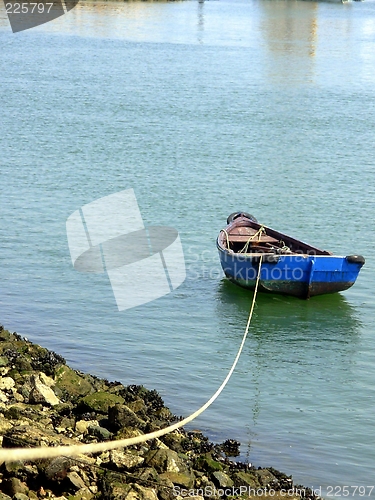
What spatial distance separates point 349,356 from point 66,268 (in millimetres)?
6829

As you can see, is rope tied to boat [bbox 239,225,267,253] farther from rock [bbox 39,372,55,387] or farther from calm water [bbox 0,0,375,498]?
rock [bbox 39,372,55,387]

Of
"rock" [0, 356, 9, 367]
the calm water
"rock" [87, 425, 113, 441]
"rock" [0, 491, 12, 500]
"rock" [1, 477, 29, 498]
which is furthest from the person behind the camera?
the calm water

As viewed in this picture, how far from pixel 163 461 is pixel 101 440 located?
1025 millimetres

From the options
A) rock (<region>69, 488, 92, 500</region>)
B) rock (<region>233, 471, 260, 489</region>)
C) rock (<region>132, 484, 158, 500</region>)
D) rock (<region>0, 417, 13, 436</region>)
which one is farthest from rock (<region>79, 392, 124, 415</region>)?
rock (<region>69, 488, 92, 500</region>)

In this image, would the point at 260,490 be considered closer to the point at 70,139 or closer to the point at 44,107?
the point at 70,139

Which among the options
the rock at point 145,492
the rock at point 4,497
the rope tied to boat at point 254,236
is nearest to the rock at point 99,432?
the rock at point 145,492

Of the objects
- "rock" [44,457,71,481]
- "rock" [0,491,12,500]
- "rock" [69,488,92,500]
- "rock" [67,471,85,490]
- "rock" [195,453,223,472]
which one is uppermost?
"rock" [0,491,12,500]

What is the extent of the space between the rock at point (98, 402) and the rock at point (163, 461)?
1.65m

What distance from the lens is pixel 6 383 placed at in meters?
11.4

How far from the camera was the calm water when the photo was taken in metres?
13.8

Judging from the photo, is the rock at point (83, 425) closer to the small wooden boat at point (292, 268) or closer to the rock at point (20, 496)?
the rock at point (20, 496)

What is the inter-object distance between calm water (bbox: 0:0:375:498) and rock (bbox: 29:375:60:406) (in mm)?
2252

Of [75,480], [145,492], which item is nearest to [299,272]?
[145,492]

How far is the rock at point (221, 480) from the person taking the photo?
9.84 m
